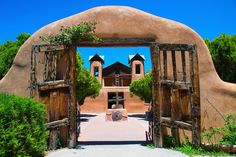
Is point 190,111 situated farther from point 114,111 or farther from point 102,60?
point 102,60

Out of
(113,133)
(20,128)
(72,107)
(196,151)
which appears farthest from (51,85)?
(113,133)

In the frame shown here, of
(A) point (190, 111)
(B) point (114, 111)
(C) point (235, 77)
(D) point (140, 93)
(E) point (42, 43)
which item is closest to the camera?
(A) point (190, 111)

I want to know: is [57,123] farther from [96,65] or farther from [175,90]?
[96,65]

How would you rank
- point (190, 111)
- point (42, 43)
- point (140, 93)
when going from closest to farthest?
point (190, 111), point (42, 43), point (140, 93)

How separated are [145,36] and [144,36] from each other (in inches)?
1.4

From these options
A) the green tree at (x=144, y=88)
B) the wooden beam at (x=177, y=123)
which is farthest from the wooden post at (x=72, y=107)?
the green tree at (x=144, y=88)

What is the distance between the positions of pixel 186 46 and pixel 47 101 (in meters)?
4.63

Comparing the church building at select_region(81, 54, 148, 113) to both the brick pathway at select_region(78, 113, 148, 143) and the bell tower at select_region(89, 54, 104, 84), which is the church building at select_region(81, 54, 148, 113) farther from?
the brick pathway at select_region(78, 113, 148, 143)

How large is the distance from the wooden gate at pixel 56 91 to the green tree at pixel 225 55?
53.2 feet

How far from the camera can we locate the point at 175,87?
993 cm

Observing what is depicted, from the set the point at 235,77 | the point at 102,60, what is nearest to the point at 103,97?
the point at 102,60

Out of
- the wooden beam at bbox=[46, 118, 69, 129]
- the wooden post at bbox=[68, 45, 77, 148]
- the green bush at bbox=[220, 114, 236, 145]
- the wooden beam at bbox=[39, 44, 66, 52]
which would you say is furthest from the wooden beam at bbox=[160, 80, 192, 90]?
the wooden beam at bbox=[39, 44, 66, 52]

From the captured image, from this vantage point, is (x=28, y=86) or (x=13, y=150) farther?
(x=28, y=86)

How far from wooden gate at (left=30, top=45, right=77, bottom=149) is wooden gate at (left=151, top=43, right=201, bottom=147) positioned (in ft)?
8.54
